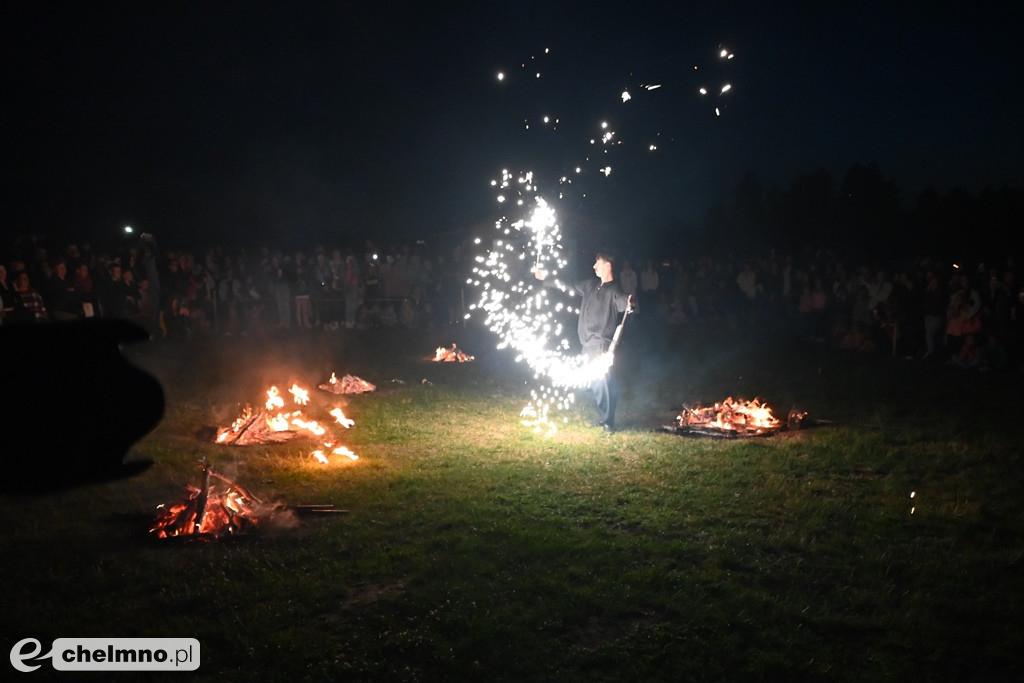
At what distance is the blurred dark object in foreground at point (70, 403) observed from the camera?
162cm

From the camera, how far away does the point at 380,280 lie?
22.4 metres

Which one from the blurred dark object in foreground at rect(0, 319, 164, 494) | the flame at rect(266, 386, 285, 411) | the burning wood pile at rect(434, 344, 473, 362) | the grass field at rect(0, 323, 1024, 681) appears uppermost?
the blurred dark object in foreground at rect(0, 319, 164, 494)

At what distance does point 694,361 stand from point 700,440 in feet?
24.4

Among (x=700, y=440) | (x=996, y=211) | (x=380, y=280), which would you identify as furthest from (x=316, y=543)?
(x=996, y=211)

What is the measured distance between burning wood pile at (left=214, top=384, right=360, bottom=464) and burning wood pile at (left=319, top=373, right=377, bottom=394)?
186 cm

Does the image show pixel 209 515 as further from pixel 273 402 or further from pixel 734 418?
pixel 734 418

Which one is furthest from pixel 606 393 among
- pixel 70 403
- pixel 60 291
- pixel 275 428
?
pixel 60 291

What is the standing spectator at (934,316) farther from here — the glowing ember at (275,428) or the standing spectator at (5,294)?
the standing spectator at (5,294)

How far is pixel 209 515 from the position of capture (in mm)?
6406

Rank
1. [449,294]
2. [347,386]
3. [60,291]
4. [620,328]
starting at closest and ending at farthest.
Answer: [620,328], [347,386], [60,291], [449,294]

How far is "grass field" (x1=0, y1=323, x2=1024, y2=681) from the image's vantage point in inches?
179

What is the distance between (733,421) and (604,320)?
2.20 metres

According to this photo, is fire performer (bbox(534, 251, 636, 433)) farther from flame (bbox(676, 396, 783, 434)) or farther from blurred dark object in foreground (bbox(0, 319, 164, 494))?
blurred dark object in foreground (bbox(0, 319, 164, 494))

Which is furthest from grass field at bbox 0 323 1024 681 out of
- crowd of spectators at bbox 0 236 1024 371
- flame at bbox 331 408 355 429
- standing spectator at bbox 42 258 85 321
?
standing spectator at bbox 42 258 85 321
